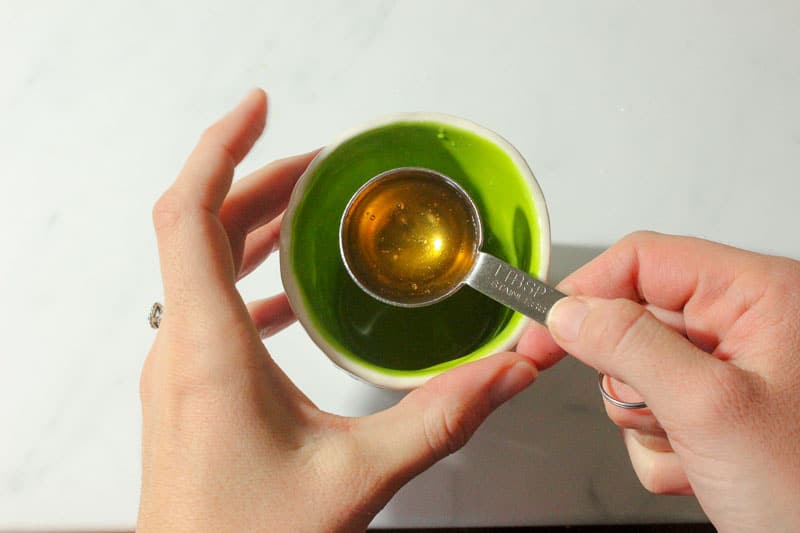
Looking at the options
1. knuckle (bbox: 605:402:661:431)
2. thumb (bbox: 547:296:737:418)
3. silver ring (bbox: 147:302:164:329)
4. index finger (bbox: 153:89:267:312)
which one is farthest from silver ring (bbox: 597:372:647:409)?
silver ring (bbox: 147:302:164:329)

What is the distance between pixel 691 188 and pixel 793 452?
14.4 inches

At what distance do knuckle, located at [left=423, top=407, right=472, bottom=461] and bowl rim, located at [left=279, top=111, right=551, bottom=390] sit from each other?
1.8 inches

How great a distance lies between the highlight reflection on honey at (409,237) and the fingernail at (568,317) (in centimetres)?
14

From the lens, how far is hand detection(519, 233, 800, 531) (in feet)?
1.59

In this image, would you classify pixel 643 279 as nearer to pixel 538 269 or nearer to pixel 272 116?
pixel 538 269

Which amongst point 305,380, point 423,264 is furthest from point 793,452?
point 305,380

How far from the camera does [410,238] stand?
702 millimetres

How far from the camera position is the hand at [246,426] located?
0.49m

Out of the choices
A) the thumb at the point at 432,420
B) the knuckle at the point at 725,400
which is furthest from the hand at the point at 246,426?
the knuckle at the point at 725,400

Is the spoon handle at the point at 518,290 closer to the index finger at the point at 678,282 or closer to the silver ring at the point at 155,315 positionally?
the index finger at the point at 678,282

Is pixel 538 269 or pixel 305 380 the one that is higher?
pixel 538 269

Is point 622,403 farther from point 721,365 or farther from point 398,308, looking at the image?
point 398,308

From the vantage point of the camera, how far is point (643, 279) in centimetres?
64

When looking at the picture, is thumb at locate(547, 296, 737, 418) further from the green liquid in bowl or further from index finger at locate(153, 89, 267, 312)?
index finger at locate(153, 89, 267, 312)
